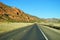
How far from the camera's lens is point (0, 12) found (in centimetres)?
11056

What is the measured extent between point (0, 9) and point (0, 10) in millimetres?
1825

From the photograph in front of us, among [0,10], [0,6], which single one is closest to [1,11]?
[0,10]

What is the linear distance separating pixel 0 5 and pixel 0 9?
27.2 feet

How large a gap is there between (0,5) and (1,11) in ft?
34.0

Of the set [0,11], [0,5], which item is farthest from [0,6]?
[0,11]

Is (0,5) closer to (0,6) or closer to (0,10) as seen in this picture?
(0,6)

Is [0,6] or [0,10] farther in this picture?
[0,6]

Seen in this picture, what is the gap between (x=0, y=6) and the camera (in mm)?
120188

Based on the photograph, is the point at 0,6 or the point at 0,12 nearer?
the point at 0,12

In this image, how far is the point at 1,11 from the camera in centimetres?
11275

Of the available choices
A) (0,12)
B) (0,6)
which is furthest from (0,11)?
(0,6)

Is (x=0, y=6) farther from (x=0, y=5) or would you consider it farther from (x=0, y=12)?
(x=0, y=12)

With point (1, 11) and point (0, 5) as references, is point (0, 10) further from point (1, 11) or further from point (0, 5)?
point (0, 5)

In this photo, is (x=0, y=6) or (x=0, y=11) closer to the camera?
(x=0, y=11)
